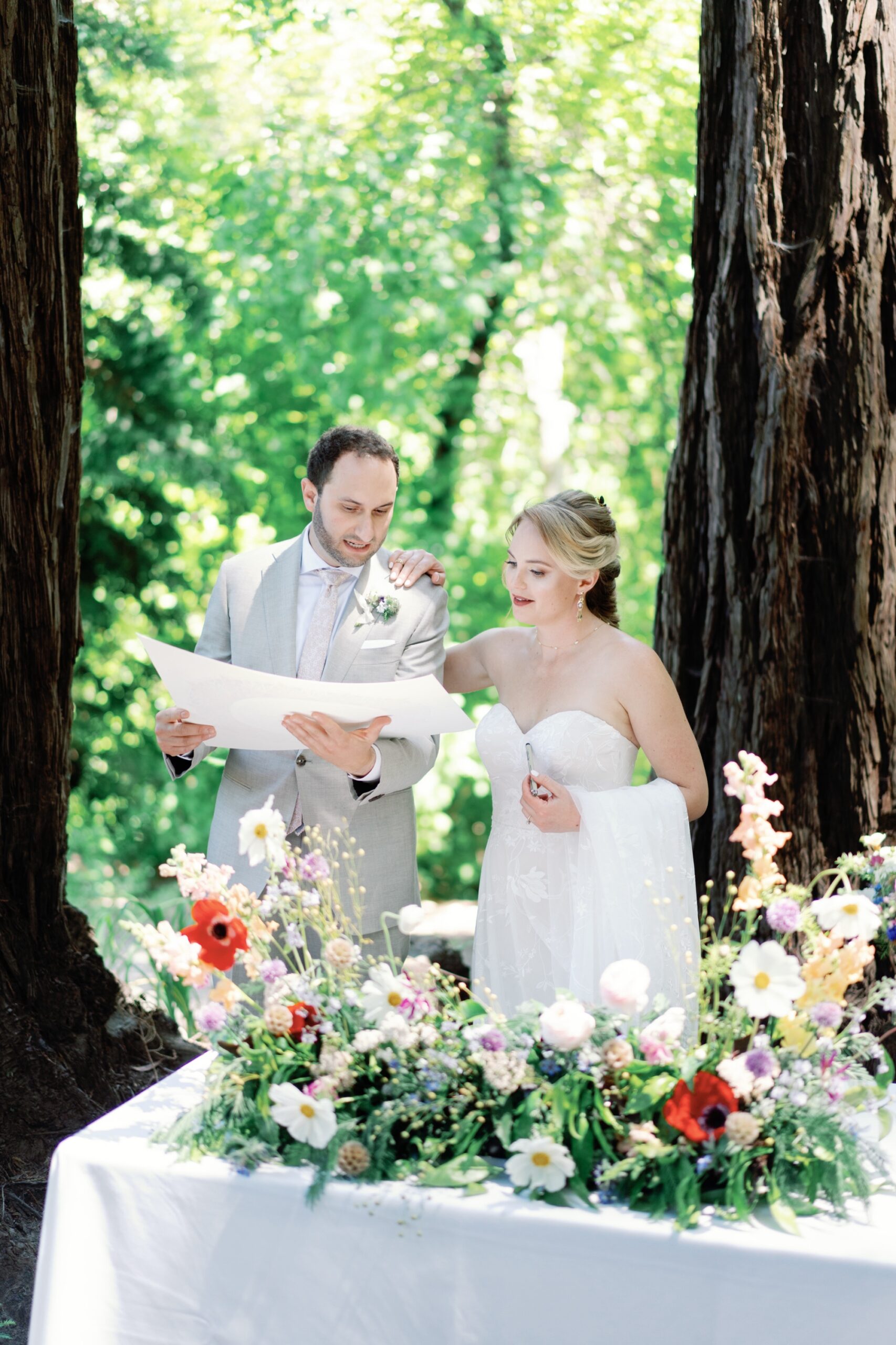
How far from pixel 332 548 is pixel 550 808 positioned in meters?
0.82

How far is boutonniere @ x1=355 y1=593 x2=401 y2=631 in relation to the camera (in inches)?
114

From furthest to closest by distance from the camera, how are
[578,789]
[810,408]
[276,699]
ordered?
Result: [810,408]
[578,789]
[276,699]

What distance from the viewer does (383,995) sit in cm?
192

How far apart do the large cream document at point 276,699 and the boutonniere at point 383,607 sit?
13.9 inches

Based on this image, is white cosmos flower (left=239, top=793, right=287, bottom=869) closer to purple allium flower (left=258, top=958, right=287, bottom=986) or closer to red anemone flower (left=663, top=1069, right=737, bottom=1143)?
purple allium flower (left=258, top=958, right=287, bottom=986)

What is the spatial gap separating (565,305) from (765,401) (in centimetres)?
513

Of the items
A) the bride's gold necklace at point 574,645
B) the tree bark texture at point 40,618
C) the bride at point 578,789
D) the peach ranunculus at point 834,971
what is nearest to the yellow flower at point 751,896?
the peach ranunculus at point 834,971

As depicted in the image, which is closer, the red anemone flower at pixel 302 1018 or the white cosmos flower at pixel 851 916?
the white cosmos flower at pixel 851 916

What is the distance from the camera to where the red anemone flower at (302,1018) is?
6.53 feet

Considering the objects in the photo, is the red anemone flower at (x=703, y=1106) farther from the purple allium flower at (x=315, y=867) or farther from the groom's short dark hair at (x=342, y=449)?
the groom's short dark hair at (x=342, y=449)

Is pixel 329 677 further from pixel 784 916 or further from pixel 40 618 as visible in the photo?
pixel 784 916

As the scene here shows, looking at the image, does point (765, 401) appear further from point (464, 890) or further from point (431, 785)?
point (464, 890)

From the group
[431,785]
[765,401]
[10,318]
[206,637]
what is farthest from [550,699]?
[431,785]

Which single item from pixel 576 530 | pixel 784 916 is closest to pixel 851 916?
pixel 784 916
